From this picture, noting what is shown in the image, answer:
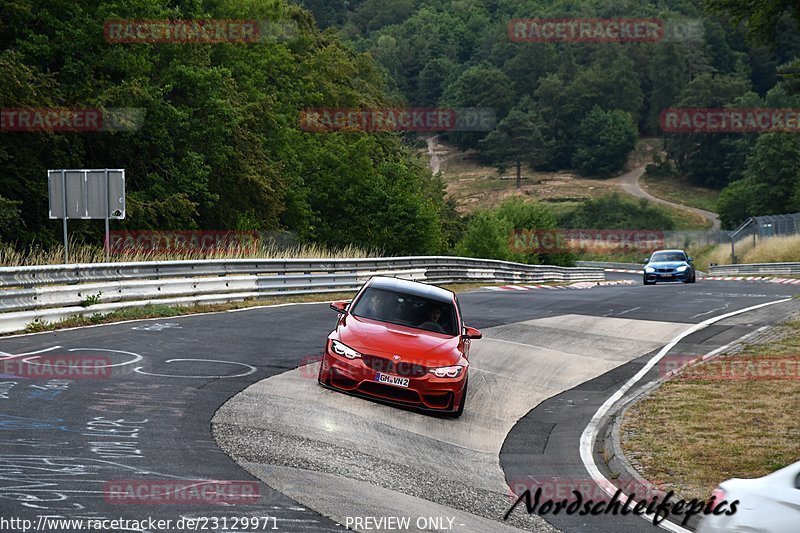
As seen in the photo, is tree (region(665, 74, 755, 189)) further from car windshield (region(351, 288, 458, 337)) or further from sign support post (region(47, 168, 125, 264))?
car windshield (region(351, 288, 458, 337))

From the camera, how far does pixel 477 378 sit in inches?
626

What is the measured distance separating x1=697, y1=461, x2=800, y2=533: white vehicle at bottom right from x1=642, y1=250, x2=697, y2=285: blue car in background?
35.3 meters

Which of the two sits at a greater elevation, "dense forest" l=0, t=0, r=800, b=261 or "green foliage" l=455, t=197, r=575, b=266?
"dense forest" l=0, t=0, r=800, b=261

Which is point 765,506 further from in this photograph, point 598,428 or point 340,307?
point 340,307

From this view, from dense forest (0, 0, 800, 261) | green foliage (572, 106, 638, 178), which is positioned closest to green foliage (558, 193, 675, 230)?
dense forest (0, 0, 800, 261)

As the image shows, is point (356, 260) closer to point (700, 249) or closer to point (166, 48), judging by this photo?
point (166, 48)

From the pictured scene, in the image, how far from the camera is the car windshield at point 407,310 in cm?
1376

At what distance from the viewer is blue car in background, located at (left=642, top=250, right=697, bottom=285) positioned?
134 ft

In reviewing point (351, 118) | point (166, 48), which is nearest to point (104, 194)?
point (166, 48)

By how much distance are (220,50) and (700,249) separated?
5193 cm

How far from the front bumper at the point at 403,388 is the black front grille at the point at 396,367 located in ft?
0.14

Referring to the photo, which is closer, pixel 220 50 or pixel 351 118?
pixel 220 50

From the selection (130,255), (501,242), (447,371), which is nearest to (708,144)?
(501,242)

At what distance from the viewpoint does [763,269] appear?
61281 mm
